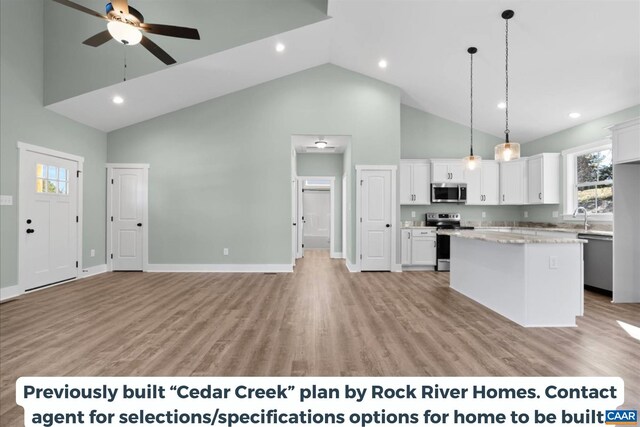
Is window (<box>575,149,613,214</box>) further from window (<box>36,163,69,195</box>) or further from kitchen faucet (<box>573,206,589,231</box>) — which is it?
window (<box>36,163,69,195</box>)

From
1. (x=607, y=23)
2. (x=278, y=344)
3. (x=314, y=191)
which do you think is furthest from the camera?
(x=314, y=191)

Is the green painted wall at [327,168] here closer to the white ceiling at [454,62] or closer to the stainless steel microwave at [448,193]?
the white ceiling at [454,62]

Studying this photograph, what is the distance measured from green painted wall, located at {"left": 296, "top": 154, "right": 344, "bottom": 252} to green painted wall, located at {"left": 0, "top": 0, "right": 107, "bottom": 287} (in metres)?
4.97

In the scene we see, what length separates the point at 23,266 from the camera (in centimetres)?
451

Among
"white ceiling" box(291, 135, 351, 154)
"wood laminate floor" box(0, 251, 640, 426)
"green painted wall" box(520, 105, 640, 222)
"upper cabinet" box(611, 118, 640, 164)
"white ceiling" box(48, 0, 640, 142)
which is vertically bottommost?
"wood laminate floor" box(0, 251, 640, 426)

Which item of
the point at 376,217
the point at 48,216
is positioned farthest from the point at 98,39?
the point at 376,217

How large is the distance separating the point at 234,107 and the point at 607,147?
6.62 meters

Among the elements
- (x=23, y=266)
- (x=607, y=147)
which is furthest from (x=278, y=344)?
(x=607, y=147)

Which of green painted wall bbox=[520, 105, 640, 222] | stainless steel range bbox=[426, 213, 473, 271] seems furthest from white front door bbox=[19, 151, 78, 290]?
green painted wall bbox=[520, 105, 640, 222]

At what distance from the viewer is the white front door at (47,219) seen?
4.57m

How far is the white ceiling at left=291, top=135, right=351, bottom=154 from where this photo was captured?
634 centimetres

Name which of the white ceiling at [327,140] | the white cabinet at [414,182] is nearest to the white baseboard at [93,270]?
the white ceiling at [327,140]
